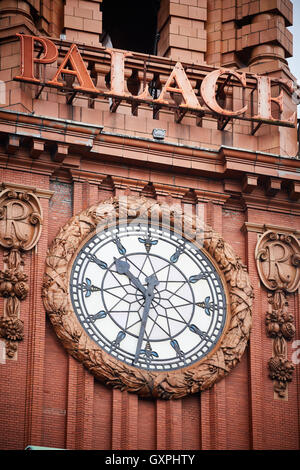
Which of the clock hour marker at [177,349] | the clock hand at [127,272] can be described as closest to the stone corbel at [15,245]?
the clock hand at [127,272]

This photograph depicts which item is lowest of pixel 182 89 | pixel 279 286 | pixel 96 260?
pixel 279 286

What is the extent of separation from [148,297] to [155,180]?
2.33 meters

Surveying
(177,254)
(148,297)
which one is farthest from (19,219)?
(177,254)

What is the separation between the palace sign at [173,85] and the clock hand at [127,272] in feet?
9.64

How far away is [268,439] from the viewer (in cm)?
3061

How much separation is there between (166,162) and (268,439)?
5050mm

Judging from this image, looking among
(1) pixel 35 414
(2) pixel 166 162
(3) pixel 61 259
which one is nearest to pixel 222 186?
(2) pixel 166 162

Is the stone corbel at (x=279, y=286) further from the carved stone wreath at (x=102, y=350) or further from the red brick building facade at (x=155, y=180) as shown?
the carved stone wreath at (x=102, y=350)

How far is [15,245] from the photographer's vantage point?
101 ft

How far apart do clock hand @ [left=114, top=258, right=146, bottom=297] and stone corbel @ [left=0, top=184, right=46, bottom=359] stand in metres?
1.42

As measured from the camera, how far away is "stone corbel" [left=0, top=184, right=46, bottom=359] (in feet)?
98.6

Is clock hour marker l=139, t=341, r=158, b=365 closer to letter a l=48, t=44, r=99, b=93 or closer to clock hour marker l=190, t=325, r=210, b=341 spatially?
clock hour marker l=190, t=325, r=210, b=341

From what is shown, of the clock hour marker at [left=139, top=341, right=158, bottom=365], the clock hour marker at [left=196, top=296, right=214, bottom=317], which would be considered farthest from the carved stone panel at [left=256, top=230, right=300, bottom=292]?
the clock hour marker at [left=139, top=341, right=158, bottom=365]

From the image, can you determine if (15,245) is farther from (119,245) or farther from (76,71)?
(76,71)
